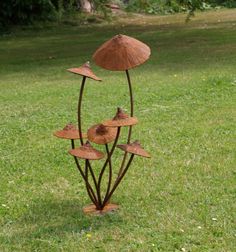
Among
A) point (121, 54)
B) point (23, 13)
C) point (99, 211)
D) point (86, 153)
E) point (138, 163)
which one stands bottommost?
point (23, 13)

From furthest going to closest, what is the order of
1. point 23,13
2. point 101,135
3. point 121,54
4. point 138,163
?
point 23,13, point 138,163, point 101,135, point 121,54

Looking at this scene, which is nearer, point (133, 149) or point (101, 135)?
point (133, 149)

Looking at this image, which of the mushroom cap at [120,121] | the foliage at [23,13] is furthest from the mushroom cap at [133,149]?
the foliage at [23,13]

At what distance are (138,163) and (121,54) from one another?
178 centimetres

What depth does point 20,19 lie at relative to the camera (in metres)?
23.9

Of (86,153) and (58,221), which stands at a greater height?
(86,153)

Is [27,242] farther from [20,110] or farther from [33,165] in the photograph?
[20,110]

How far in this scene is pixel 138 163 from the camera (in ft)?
19.5

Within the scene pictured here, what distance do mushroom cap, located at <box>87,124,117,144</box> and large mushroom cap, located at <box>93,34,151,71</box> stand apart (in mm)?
444

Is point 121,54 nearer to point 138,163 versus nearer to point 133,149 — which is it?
point 133,149

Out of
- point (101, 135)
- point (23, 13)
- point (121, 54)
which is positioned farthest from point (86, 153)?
point (23, 13)

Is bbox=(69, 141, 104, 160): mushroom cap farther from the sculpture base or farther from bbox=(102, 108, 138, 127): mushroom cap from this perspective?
the sculpture base

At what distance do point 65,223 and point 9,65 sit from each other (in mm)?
10563

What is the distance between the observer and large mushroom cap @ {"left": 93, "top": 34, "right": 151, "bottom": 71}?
14.2ft
